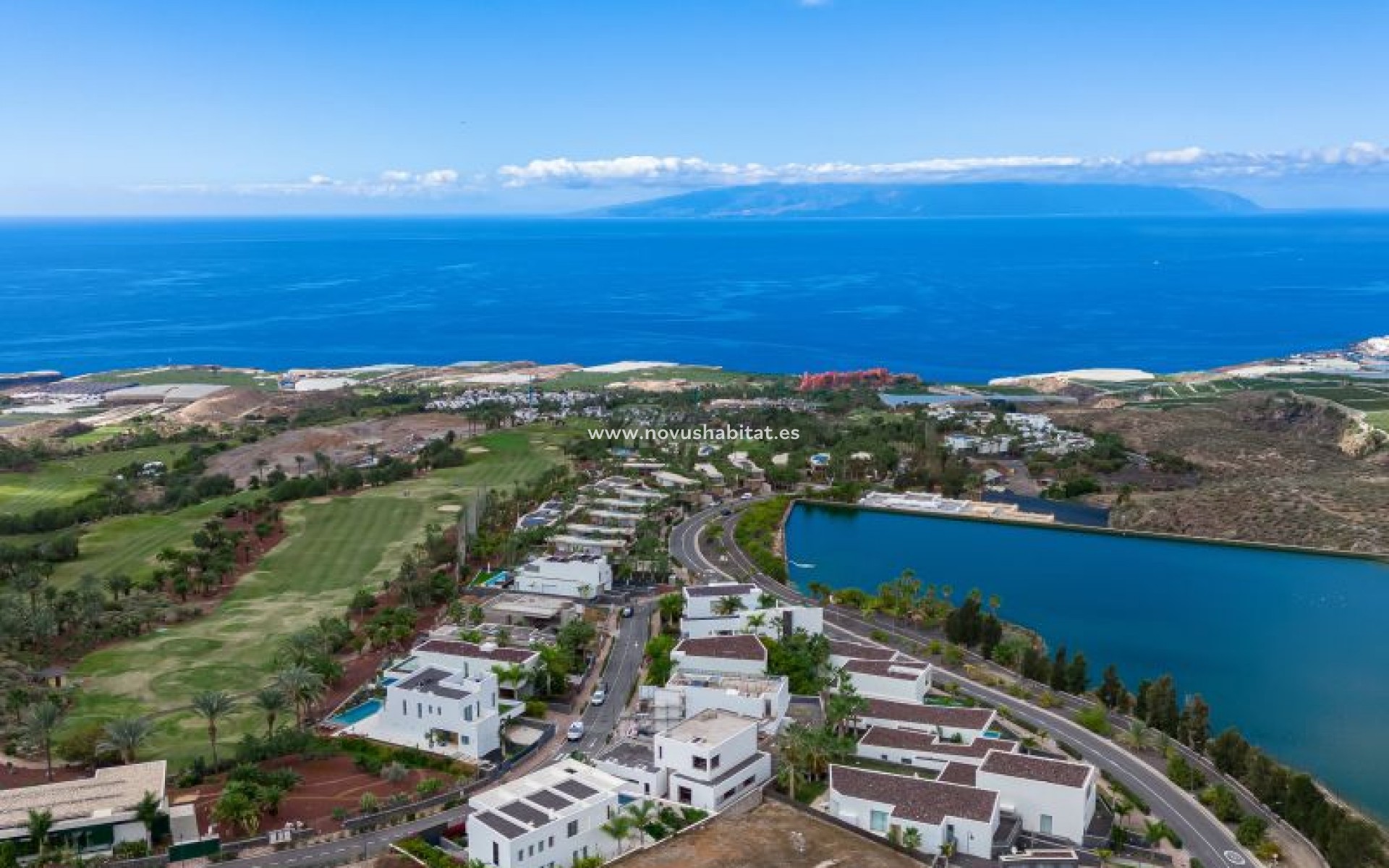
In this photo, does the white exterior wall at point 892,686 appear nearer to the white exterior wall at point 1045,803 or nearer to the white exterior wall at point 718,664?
the white exterior wall at point 718,664

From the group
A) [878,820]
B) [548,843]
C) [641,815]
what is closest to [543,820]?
[548,843]

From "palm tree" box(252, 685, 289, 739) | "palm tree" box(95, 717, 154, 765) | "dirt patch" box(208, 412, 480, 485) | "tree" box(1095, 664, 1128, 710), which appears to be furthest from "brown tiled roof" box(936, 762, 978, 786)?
"dirt patch" box(208, 412, 480, 485)

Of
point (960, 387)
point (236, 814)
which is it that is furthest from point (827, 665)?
point (960, 387)

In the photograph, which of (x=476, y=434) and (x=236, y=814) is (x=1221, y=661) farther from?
(x=476, y=434)

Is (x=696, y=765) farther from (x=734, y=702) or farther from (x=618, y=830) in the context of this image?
(x=734, y=702)

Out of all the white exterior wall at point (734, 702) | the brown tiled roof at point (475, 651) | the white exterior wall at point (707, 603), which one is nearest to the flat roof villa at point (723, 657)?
the white exterior wall at point (734, 702)
